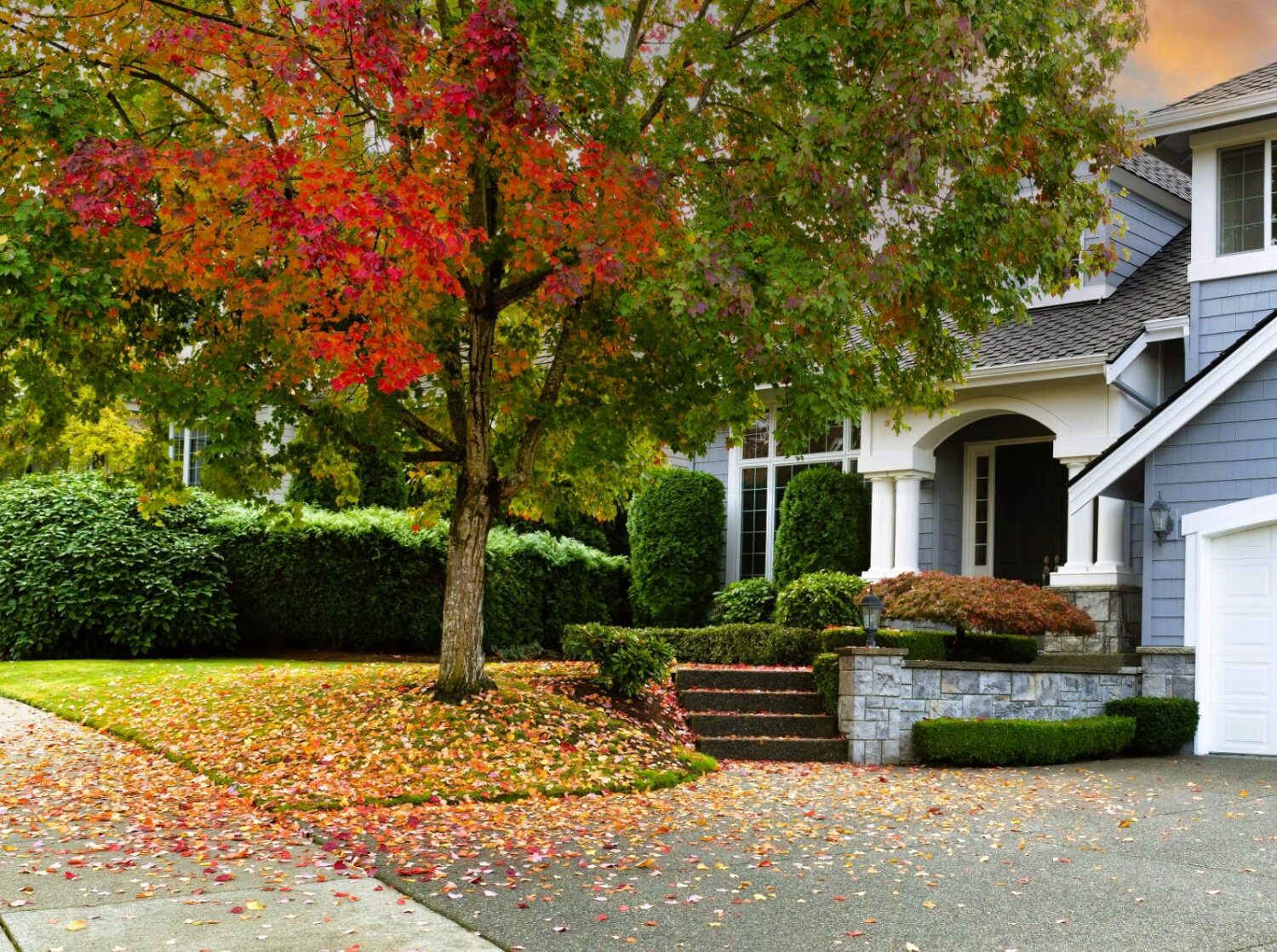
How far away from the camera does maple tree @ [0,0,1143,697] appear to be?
A: 315 inches

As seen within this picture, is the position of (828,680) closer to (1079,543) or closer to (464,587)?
Result: (464,587)

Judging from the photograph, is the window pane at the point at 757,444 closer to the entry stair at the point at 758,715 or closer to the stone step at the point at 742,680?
the entry stair at the point at 758,715

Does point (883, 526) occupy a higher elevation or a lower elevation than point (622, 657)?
higher

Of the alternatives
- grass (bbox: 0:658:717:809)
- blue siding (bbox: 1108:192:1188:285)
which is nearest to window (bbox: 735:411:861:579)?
blue siding (bbox: 1108:192:1188:285)

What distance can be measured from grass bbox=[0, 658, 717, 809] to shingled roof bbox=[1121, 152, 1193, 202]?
10.1m

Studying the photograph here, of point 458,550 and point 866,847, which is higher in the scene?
point 458,550

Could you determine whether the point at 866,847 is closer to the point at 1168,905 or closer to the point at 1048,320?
the point at 1168,905

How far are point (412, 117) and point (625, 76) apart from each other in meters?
2.25

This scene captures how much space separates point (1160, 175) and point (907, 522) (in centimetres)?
617

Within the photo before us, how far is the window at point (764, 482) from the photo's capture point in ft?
58.3

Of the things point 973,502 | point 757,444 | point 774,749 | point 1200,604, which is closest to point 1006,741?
point 774,749

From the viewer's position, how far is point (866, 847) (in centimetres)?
744

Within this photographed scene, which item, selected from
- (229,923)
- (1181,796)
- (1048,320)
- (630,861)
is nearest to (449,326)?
(630,861)

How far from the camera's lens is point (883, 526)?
16250mm
